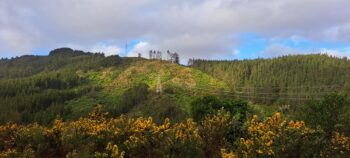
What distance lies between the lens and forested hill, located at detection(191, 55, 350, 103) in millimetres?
130025

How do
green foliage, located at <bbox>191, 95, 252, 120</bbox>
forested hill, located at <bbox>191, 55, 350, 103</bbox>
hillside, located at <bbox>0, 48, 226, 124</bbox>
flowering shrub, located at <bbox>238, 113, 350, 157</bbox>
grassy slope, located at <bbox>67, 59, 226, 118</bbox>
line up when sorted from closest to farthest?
flowering shrub, located at <bbox>238, 113, 350, 157</bbox> < green foliage, located at <bbox>191, 95, 252, 120</bbox> < hillside, located at <bbox>0, 48, 226, 124</bbox> < grassy slope, located at <bbox>67, 59, 226, 118</bbox> < forested hill, located at <bbox>191, 55, 350, 103</bbox>

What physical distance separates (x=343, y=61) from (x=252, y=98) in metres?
41.4

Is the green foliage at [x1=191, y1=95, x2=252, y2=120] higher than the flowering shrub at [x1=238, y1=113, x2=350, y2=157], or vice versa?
the flowering shrub at [x1=238, y1=113, x2=350, y2=157]

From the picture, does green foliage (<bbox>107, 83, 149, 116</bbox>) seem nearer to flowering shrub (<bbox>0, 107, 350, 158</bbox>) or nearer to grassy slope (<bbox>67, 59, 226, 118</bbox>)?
grassy slope (<bbox>67, 59, 226, 118</bbox>)

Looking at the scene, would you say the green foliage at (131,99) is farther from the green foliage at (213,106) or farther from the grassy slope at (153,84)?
the green foliage at (213,106)

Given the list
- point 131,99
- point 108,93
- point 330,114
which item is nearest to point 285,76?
point 131,99

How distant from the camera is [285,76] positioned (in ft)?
481

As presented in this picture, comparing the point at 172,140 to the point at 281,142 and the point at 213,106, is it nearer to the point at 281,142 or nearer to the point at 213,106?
the point at 281,142

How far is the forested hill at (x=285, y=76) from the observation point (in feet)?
427

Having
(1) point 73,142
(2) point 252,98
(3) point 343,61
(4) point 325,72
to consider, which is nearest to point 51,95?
(2) point 252,98

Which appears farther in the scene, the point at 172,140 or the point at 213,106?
the point at 213,106

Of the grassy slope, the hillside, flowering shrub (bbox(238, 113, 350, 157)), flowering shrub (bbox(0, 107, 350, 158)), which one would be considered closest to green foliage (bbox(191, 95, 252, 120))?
flowering shrub (bbox(0, 107, 350, 158))

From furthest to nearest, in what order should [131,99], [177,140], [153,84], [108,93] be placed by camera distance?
1. [153,84]
2. [108,93]
3. [131,99]
4. [177,140]

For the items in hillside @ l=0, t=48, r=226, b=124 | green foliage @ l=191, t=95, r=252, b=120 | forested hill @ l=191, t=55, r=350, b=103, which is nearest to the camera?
green foliage @ l=191, t=95, r=252, b=120
